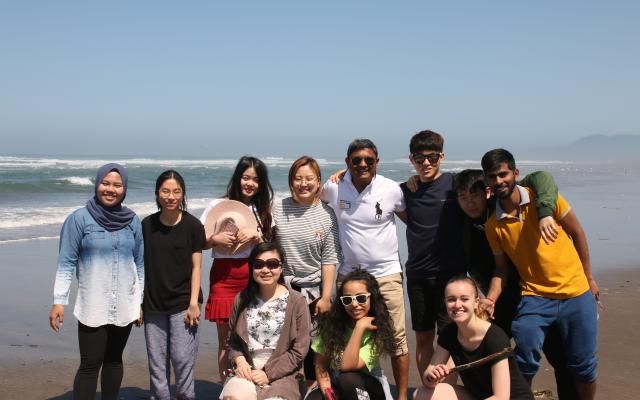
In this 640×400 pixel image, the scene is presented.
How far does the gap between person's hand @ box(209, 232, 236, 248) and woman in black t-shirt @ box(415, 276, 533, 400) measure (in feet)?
5.28

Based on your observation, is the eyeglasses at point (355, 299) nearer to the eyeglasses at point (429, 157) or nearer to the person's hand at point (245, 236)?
the person's hand at point (245, 236)

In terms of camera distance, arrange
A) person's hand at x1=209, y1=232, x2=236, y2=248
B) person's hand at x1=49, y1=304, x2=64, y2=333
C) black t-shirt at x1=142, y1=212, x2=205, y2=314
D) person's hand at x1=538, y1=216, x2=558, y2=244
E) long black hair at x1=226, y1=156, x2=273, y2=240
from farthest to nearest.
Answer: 1. long black hair at x1=226, y1=156, x2=273, y2=240
2. person's hand at x1=209, y1=232, x2=236, y2=248
3. black t-shirt at x1=142, y1=212, x2=205, y2=314
4. person's hand at x1=49, y1=304, x2=64, y2=333
5. person's hand at x1=538, y1=216, x2=558, y2=244

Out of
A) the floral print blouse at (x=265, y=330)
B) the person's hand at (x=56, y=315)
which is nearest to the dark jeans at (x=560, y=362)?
the floral print blouse at (x=265, y=330)

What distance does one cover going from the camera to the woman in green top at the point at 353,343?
4043mm

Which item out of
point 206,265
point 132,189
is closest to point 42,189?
point 132,189

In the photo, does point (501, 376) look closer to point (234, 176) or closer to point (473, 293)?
point (473, 293)

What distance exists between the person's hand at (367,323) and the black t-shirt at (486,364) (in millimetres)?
481

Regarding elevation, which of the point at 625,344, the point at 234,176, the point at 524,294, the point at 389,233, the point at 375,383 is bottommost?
the point at 625,344

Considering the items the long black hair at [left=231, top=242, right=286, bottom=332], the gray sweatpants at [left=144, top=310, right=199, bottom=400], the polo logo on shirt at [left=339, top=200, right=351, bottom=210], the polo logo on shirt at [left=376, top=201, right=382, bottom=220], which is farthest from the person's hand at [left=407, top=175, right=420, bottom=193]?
the gray sweatpants at [left=144, top=310, right=199, bottom=400]

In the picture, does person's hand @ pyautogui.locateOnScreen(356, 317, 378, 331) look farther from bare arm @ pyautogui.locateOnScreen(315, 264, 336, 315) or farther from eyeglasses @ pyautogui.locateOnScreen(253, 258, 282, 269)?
eyeglasses @ pyautogui.locateOnScreen(253, 258, 282, 269)

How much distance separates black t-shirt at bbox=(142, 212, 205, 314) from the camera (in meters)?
4.40

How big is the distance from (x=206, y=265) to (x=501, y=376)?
6.38 meters

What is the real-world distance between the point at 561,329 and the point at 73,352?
433 cm

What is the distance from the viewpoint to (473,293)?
367 centimetres
